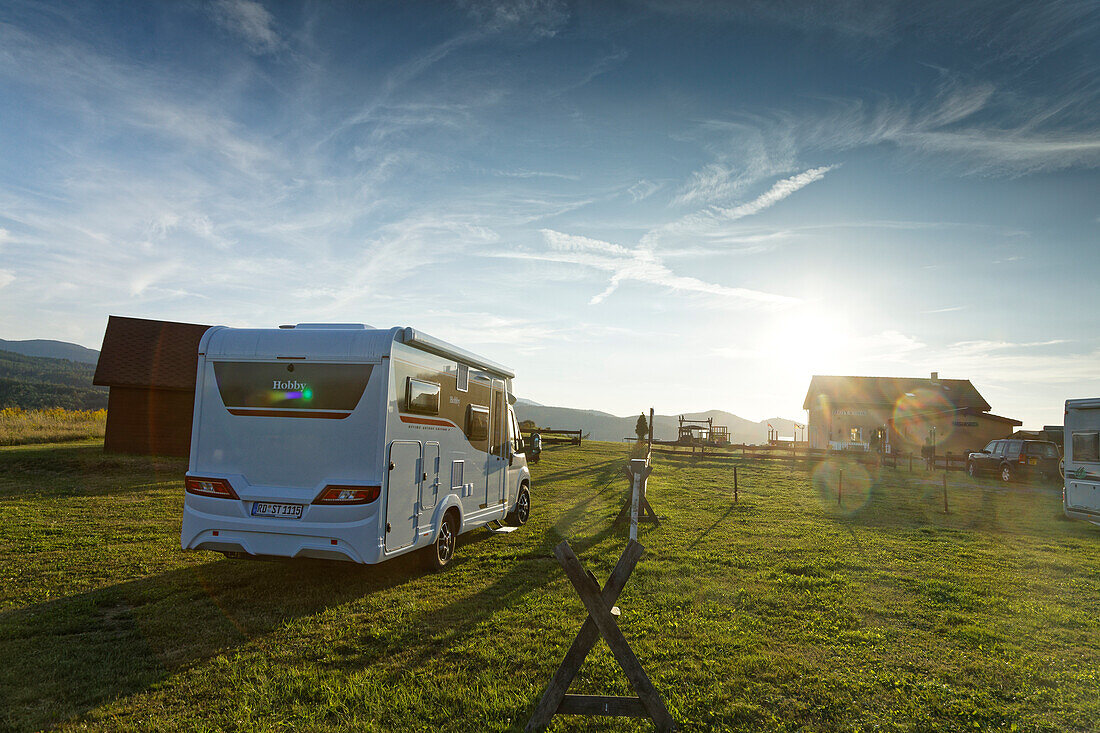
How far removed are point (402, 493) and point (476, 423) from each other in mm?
2617

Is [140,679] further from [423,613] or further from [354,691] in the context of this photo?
[423,613]

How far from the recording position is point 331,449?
714 cm

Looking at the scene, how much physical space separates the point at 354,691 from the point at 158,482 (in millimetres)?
16006

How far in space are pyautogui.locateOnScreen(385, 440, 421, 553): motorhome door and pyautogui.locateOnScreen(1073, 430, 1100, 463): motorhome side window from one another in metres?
13.9

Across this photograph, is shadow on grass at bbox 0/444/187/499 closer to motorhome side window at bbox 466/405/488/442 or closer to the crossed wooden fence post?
motorhome side window at bbox 466/405/488/442

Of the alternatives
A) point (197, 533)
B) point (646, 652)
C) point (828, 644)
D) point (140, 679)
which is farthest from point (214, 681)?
point (828, 644)

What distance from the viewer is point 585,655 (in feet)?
14.0

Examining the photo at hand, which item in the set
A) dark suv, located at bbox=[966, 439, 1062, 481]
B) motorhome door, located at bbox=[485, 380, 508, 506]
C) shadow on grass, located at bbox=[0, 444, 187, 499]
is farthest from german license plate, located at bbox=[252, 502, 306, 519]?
dark suv, located at bbox=[966, 439, 1062, 481]

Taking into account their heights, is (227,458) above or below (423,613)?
above

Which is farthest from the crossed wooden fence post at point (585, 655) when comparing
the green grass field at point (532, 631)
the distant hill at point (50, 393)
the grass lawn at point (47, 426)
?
the distant hill at point (50, 393)

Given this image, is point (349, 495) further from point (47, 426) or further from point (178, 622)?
point (47, 426)

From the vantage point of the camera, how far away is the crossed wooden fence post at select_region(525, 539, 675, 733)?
4.17 metres

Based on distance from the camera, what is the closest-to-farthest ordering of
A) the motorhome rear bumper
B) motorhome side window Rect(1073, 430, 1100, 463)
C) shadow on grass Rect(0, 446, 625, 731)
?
1. shadow on grass Rect(0, 446, 625, 731)
2. the motorhome rear bumper
3. motorhome side window Rect(1073, 430, 1100, 463)

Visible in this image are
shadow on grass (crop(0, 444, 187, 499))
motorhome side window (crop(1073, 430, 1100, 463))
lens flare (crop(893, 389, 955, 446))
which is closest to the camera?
motorhome side window (crop(1073, 430, 1100, 463))
